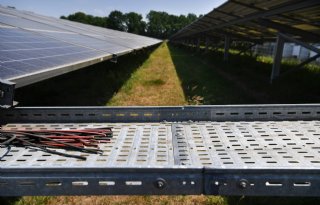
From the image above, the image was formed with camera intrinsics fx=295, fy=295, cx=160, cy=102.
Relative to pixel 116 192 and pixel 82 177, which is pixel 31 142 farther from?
pixel 116 192

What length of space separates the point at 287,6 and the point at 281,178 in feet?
23.7

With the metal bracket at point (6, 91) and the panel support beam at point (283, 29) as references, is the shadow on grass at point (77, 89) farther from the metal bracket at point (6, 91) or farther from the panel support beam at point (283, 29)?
the panel support beam at point (283, 29)

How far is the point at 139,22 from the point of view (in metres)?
147

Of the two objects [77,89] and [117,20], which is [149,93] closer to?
[77,89]

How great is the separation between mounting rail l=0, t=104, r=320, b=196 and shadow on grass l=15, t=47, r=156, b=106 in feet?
11.8

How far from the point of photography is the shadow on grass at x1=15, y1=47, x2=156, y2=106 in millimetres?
7059

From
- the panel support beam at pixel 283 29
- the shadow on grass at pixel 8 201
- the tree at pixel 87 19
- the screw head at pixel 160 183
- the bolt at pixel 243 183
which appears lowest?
the shadow on grass at pixel 8 201

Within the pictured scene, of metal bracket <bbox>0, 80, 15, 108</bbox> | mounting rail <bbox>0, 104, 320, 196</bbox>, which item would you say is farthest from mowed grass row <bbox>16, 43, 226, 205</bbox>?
metal bracket <bbox>0, 80, 15, 108</bbox>

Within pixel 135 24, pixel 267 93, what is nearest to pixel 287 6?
pixel 267 93

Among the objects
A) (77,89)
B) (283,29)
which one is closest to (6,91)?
(77,89)

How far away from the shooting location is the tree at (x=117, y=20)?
13800cm

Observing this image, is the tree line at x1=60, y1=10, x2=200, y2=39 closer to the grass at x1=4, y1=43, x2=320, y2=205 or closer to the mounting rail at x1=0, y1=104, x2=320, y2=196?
the grass at x1=4, y1=43, x2=320, y2=205

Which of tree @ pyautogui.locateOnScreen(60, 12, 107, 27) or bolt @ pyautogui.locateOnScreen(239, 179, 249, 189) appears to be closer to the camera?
bolt @ pyautogui.locateOnScreen(239, 179, 249, 189)

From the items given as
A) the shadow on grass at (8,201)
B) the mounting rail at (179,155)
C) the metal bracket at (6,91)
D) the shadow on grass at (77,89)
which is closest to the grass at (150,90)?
the shadow on grass at (77,89)
